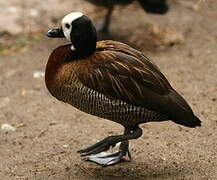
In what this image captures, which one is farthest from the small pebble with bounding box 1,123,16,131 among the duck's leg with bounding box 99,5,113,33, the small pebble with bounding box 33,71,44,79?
→ the duck's leg with bounding box 99,5,113,33

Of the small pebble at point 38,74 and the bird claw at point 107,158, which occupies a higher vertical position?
the bird claw at point 107,158

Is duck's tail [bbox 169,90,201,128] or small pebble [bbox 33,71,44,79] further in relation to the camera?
small pebble [bbox 33,71,44,79]

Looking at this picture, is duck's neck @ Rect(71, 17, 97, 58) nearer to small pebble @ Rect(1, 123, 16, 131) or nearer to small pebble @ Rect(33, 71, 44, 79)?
small pebble @ Rect(1, 123, 16, 131)

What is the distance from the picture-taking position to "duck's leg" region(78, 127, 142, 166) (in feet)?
12.3

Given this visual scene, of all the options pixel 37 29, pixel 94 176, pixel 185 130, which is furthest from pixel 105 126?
pixel 37 29

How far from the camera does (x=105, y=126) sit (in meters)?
4.98

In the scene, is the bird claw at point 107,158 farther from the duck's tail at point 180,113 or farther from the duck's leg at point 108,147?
the duck's tail at point 180,113

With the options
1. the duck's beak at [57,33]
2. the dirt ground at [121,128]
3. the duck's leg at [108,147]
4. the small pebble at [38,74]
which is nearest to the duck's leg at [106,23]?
the dirt ground at [121,128]

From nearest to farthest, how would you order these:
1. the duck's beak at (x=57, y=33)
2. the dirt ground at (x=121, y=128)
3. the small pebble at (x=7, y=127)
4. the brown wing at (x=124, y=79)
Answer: the brown wing at (x=124, y=79)
the duck's beak at (x=57, y=33)
the dirt ground at (x=121, y=128)
the small pebble at (x=7, y=127)

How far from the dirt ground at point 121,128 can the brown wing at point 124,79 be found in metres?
0.64

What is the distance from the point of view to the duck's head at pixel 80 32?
3.59m

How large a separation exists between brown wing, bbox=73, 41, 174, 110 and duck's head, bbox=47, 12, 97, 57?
0.27ft

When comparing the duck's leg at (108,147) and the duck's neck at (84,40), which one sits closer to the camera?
the duck's neck at (84,40)

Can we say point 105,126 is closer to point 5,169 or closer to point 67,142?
point 67,142
